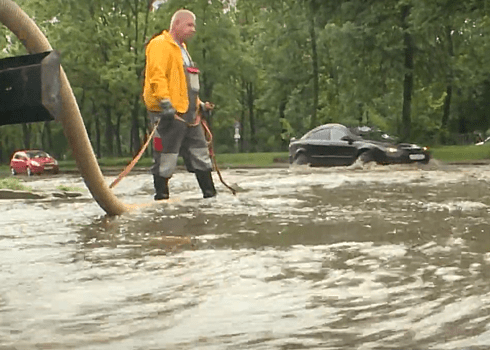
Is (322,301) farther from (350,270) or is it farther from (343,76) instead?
(343,76)

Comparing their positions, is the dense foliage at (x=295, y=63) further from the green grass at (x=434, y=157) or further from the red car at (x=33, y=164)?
the red car at (x=33, y=164)

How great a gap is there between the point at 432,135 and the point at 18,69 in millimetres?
41104

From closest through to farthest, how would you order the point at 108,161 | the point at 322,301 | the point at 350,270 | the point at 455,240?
the point at 322,301 < the point at 350,270 < the point at 455,240 < the point at 108,161

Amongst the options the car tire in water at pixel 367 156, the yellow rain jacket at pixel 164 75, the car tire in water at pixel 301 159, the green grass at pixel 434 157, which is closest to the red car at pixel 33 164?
the green grass at pixel 434 157

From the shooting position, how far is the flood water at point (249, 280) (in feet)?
10.5

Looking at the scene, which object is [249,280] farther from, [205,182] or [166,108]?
[205,182]

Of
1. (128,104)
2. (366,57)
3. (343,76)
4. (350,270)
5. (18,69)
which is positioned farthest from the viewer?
(128,104)

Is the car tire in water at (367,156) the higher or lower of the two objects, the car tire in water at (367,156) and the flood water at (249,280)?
the higher

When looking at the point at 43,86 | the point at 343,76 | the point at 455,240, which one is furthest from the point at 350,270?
the point at 343,76

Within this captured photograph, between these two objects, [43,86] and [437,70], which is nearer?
[43,86]

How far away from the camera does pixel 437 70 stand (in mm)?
37188

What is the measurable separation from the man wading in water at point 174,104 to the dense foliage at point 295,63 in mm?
24635

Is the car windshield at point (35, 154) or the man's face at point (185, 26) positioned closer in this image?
the man's face at point (185, 26)

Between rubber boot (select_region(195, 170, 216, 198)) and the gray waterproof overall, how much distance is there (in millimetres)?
129
